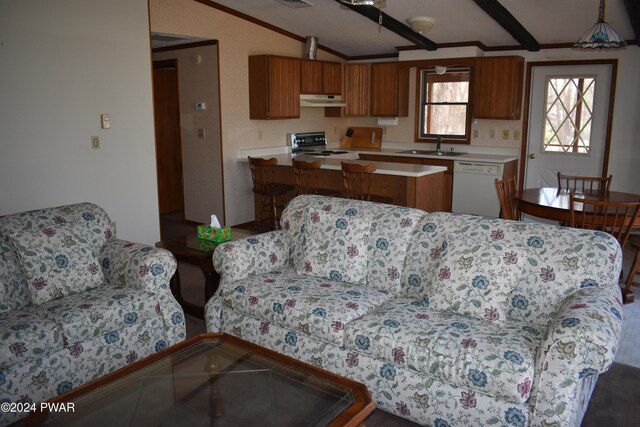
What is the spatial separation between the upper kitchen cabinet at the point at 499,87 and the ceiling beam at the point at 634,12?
1.32 m

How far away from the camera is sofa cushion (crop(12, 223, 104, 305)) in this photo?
9.46 feet

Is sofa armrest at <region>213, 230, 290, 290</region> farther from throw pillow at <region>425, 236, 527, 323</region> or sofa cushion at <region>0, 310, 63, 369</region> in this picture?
throw pillow at <region>425, 236, 527, 323</region>

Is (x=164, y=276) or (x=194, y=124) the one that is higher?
(x=194, y=124)

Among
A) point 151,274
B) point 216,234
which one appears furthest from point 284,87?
point 151,274

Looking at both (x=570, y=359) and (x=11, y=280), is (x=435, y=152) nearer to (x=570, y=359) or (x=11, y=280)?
(x=570, y=359)

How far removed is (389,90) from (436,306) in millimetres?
5029

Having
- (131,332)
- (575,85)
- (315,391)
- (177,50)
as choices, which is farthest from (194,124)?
(315,391)

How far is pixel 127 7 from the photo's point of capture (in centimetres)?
471

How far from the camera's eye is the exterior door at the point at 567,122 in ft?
19.7

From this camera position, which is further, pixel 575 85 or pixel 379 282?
pixel 575 85

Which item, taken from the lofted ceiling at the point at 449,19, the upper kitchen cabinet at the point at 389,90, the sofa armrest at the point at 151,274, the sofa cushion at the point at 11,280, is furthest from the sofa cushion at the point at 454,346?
the upper kitchen cabinet at the point at 389,90

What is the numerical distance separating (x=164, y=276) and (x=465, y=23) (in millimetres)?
4428

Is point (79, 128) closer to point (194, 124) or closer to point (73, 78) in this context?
point (73, 78)

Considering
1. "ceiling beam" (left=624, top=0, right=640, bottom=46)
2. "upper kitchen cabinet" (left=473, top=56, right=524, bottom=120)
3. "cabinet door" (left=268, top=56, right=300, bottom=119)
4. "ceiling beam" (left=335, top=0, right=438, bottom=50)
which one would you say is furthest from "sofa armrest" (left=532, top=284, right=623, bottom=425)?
"cabinet door" (left=268, top=56, right=300, bottom=119)
